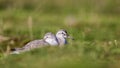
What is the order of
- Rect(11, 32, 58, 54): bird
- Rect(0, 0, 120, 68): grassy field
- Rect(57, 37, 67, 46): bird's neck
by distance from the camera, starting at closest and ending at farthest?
Rect(0, 0, 120, 68): grassy field
Rect(11, 32, 58, 54): bird
Rect(57, 37, 67, 46): bird's neck

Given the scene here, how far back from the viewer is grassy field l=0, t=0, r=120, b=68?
972 centimetres

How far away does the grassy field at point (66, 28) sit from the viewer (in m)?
9.72

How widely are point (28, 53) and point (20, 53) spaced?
333 mm

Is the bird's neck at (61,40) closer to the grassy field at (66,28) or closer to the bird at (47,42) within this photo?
the bird at (47,42)

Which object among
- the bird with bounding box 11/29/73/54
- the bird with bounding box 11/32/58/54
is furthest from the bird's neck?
the bird with bounding box 11/32/58/54

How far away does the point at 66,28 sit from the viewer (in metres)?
14.6

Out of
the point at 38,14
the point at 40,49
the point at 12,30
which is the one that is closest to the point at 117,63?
the point at 40,49

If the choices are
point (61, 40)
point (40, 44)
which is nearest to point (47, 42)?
point (40, 44)

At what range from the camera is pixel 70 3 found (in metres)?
20.6

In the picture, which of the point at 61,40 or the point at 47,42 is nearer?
the point at 47,42

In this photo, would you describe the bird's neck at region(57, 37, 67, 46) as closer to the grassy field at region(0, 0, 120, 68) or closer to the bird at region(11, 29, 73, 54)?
the bird at region(11, 29, 73, 54)

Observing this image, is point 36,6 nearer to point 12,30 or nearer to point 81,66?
point 12,30

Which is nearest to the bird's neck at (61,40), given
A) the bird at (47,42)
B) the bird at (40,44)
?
the bird at (47,42)

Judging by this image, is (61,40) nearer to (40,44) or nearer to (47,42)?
(47,42)
